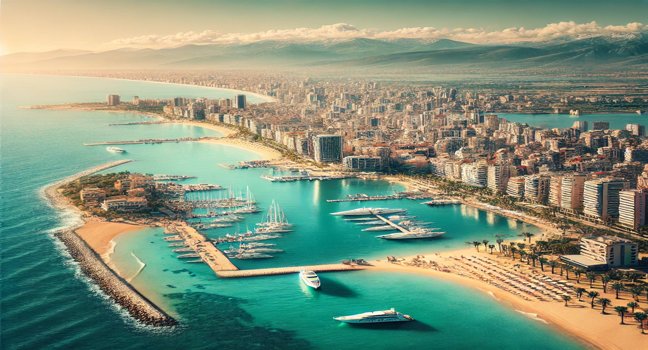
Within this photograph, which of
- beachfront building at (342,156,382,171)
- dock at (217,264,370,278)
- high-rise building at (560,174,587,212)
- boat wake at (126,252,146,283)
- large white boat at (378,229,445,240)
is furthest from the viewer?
beachfront building at (342,156,382,171)

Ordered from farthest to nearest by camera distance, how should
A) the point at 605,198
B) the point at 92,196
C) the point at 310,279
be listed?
the point at 92,196
the point at 605,198
the point at 310,279

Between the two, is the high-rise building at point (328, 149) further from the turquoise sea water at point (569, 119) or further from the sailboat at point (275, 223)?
the turquoise sea water at point (569, 119)

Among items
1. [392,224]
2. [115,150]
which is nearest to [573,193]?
[392,224]

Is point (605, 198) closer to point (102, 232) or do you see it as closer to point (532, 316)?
point (532, 316)

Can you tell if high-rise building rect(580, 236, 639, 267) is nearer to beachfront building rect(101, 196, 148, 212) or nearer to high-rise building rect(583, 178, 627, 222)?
high-rise building rect(583, 178, 627, 222)

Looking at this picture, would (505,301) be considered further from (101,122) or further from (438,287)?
(101,122)

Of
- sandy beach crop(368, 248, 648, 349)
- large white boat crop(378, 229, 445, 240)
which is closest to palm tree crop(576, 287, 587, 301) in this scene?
sandy beach crop(368, 248, 648, 349)
